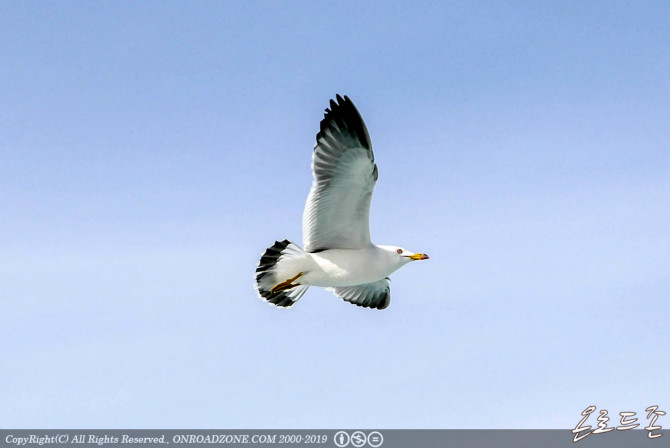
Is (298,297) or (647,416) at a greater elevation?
(298,297)

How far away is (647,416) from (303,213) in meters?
7.27

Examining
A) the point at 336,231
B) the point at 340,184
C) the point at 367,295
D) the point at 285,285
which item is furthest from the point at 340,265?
the point at 367,295

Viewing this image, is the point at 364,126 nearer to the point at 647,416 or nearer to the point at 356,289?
the point at 356,289

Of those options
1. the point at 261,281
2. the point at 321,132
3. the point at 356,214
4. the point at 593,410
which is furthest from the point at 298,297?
the point at 593,410

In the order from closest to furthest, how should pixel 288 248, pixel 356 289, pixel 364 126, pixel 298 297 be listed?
pixel 364 126, pixel 288 248, pixel 298 297, pixel 356 289

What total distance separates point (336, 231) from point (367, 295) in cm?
242

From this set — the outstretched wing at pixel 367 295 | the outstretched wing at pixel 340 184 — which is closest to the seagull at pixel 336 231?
the outstretched wing at pixel 340 184

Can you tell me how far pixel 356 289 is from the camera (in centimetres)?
1495

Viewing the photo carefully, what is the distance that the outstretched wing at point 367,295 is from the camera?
14.9 metres

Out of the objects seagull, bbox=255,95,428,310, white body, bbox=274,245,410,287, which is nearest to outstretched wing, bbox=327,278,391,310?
seagull, bbox=255,95,428,310

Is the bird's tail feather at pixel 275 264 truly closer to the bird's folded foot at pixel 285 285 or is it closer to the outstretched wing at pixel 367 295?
the bird's folded foot at pixel 285 285

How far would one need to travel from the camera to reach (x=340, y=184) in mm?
12273

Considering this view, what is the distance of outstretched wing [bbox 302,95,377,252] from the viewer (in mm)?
11984

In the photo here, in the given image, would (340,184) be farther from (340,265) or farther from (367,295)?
(367,295)
